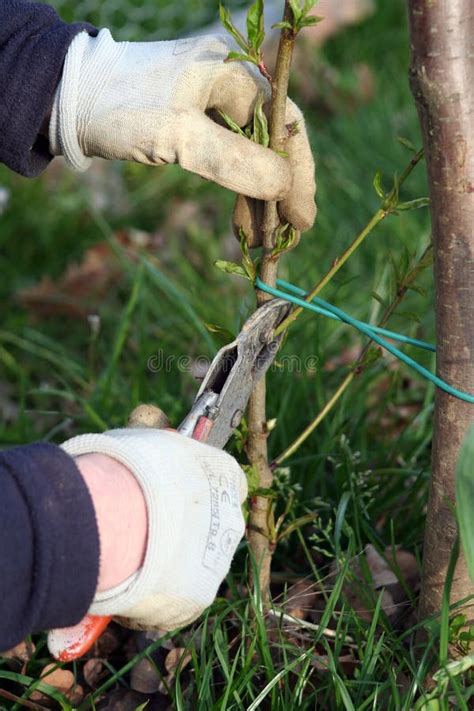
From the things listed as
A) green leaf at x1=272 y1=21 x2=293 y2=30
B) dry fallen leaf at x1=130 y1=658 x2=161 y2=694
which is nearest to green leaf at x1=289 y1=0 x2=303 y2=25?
green leaf at x1=272 y1=21 x2=293 y2=30


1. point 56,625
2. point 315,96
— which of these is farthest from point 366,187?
point 56,625

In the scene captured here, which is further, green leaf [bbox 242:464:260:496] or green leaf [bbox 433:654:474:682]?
green leaf [bbox 242:464:260:496]

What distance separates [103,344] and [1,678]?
101 cm

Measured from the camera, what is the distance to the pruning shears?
1109 mm

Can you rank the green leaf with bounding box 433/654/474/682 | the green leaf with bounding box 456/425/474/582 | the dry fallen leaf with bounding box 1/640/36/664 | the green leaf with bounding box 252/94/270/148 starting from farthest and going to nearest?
the dry fallen leaf with bounding box 1/640/36/664
the green leaf with bounding box 252/94/270/148
the green leaf with bounding box 433/654/474/682
the green leaf with bounding box 456/425/474/582

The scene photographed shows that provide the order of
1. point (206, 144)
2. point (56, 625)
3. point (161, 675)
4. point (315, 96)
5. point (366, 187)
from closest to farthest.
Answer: point (56, 625)
point (206, 144)
point (161, 675)
point (366, 187)
point (315, 96)

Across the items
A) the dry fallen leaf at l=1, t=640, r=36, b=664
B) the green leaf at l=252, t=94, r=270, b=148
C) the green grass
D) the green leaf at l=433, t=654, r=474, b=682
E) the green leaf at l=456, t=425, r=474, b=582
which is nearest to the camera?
the green leaf at l=456, t=425, r=474, b=582

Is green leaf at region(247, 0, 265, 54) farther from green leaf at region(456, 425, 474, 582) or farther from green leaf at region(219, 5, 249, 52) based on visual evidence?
green leaf at region(456, 425, 474, 582)

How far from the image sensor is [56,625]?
3.38 ft

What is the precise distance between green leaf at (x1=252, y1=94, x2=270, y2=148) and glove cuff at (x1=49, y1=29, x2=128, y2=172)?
0.29 metres

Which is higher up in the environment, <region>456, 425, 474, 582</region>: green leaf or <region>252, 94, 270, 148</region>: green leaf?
<region>252, 94, 270, 148</region>: green leaf

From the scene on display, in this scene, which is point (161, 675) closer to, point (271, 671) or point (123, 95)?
point (271, 671)

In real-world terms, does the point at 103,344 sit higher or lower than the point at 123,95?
lower

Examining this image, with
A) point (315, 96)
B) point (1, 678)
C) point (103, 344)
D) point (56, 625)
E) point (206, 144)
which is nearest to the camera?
point (56, 625)
